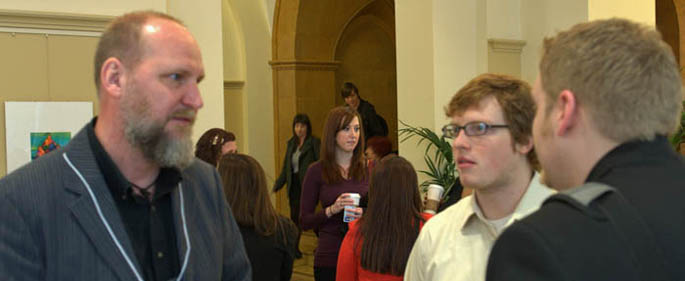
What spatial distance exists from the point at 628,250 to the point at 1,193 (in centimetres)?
142

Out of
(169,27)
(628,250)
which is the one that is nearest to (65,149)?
(169,27)

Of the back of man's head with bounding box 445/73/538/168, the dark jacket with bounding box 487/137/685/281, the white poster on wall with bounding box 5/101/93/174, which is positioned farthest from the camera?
the white poster on wall with bounding box 5/101/93/174

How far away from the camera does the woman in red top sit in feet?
12.7

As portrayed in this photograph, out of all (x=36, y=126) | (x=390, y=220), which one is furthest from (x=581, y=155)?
(x=36, y=126)

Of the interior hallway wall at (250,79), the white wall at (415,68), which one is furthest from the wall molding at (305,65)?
the white wall at (415,68)

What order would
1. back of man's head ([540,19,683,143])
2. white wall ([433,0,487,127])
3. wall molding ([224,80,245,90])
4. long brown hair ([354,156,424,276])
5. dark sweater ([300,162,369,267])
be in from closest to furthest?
back of man's head ([540,19,683,143])
long brown hair ([354,156,424,276])
dark sweater ([300,162,369,267])
white wall ([433,0,487,127])
wall molding ([224,80,245,90])

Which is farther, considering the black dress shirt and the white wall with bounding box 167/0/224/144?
the white wall with bounding box 167/0/224/144

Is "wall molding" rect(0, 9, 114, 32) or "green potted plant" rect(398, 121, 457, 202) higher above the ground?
"wall molding" rect(0, 9, 114, 32)

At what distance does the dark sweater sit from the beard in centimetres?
313

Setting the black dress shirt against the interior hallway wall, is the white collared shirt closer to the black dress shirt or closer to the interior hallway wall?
the black dress shirt

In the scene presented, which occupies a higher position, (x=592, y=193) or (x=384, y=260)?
(x=592, y=193)

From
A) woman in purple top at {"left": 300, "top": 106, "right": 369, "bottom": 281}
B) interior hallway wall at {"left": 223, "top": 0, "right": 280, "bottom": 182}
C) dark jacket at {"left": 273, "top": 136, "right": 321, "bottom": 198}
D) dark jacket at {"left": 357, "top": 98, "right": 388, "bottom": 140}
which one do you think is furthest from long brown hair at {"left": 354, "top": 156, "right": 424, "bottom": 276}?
interior hallway wall at {"left": 223, "top": 0, "right": 280, "bottom": 182}

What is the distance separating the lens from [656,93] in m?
1.45

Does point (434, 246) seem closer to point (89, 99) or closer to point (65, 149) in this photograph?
point (65, 149)
